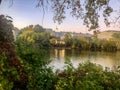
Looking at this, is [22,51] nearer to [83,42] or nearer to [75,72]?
[75,72]

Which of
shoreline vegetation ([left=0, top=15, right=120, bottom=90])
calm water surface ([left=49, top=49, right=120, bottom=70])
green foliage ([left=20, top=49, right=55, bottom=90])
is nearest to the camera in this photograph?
shoreline vegetation ([left=0, top=15, right=120, bottom=90])

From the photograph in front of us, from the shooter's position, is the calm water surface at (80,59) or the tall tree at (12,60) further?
the calm water surface at (80,59)

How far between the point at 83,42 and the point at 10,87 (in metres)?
92.3

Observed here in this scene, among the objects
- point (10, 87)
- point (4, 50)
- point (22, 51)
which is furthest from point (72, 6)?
point (10, 87)

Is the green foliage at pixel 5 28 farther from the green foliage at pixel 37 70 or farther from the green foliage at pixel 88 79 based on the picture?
the green foliage at pixel 88 79

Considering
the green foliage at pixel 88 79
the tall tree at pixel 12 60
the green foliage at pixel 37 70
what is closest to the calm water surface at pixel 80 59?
the green foliage at pixel 37 70

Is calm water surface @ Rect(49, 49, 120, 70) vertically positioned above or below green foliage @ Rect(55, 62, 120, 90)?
below

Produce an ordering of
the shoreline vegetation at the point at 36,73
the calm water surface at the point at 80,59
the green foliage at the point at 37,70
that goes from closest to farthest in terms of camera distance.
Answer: the shoreline vegetation at the point at 36,73, the green foliage at the point at 37,70, the calm water surface at the point at 80,59

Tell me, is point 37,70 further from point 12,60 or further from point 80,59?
point 80,59

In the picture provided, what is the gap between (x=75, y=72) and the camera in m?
6.99

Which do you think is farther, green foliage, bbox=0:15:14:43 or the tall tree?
green foliage, bbox=0:15:14:43

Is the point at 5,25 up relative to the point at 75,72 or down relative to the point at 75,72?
up

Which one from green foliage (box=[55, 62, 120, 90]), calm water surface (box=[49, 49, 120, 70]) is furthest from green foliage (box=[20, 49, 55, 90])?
calm water surface (box=[49, 49, 120, 70])

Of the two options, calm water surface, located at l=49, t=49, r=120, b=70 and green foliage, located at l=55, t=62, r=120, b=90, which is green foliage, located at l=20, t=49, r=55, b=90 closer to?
green foliage, located at l=55, t=62, r=120, b=90
